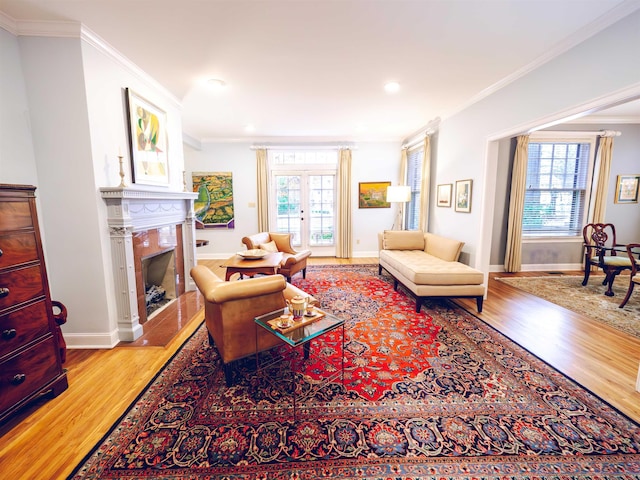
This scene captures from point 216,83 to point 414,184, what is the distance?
14.7ft

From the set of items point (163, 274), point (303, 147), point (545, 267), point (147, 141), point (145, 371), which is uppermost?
point (303, 147)

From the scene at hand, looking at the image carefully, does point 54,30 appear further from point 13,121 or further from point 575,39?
point 575,39

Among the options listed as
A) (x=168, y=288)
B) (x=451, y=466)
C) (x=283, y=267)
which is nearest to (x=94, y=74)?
(x=168, y=288)

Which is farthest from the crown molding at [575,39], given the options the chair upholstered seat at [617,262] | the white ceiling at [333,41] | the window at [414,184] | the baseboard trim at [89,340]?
the baseboard trim at [89,340]

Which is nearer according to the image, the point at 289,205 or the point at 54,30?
the point at 54,30

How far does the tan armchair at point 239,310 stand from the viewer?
6.32 feet

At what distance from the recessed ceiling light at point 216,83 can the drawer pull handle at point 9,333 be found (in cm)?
297

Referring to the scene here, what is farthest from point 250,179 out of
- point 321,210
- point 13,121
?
point 13,121

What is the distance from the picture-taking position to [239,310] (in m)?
1.98

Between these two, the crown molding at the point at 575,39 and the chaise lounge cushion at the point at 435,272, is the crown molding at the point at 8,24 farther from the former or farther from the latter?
the crown molding at the point at 575,39

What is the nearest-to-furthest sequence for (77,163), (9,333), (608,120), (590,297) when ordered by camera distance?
(9,333) < (77,163) < (590,297) < (608,120)

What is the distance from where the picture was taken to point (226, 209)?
21.0 ft

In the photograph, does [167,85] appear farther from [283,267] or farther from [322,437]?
[322,437]

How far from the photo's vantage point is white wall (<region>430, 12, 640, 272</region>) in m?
2.10
